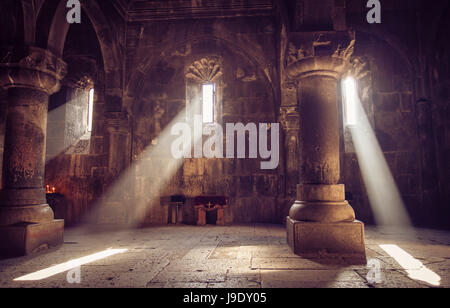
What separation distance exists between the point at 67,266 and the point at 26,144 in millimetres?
2243

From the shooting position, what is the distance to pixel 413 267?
3.10 meters

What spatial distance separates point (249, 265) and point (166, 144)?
5.53 metres

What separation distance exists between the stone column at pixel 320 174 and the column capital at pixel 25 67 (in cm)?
394

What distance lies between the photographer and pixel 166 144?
319 inches

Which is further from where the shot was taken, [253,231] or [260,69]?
[260,69]

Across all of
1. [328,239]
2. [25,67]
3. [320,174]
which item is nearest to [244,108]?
[320,174]

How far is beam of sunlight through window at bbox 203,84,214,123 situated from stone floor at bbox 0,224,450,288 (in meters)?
4.12

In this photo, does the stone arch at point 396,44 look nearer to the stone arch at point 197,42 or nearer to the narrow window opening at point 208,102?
the stone arch at point 197,42

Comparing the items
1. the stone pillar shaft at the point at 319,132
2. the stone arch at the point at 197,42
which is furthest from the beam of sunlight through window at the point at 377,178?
the stone pillar shaft at the point at 319,132

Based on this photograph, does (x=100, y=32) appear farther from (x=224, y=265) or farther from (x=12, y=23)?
(x=224, y=265)

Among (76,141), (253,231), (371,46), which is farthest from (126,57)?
(371,46)

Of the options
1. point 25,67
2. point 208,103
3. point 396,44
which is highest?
point 396,44
